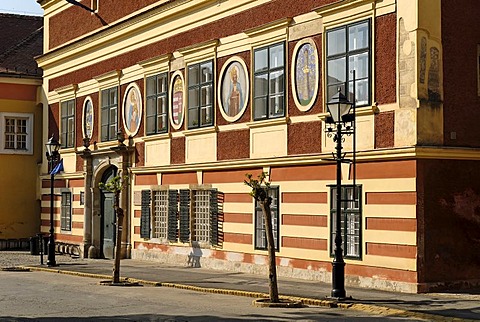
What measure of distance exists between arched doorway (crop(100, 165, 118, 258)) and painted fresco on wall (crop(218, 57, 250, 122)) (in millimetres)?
7847

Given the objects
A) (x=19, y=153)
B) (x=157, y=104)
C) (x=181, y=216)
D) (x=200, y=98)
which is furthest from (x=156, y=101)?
(x=19, y=153)

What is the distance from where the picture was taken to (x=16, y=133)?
3897 cm

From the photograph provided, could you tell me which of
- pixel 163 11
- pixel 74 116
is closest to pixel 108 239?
pixel 74 116

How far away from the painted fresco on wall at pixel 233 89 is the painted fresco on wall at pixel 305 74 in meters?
2.26

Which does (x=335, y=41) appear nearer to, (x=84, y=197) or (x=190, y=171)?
(x=190, y=171)

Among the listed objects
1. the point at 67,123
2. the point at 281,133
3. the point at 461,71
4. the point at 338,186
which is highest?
the point at 67,123

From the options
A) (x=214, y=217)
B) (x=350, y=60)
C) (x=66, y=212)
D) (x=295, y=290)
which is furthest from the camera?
(x=66, y=212)

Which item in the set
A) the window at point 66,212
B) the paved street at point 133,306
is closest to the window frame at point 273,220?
the paved street at point 133,306

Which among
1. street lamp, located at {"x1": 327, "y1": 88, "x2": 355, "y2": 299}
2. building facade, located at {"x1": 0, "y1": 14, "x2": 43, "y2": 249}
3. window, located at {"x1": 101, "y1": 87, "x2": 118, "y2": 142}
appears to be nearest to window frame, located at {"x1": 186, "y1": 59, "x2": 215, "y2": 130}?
window, located at {"x1": 101, "y1": 87, "x2": 118, "y2": 142}

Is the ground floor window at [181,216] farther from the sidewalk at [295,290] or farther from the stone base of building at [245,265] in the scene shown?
the sidewalk at [295,290]

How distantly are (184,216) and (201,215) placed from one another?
0.80m

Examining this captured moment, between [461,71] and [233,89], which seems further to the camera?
[233,89]

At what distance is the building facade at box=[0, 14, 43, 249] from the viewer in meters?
38.7

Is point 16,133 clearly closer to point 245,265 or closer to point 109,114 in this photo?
point 109,114
